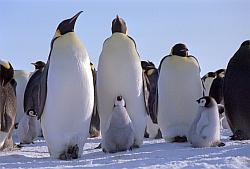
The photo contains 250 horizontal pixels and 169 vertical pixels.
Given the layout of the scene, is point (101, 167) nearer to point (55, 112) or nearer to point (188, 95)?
point (55, 112)

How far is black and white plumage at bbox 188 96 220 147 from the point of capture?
6812 mm

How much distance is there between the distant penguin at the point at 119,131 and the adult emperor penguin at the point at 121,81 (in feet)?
0.90

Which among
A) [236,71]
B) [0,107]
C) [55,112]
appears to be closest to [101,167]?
[55,112]

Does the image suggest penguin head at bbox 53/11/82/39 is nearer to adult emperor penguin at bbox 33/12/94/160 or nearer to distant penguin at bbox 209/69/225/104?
adult emperor penguin at bbox 33/12/94/160

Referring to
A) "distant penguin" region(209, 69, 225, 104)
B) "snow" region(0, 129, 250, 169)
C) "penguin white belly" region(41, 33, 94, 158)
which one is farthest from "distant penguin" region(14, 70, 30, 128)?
"penguin white belly" region(41, 33, 94, 158)

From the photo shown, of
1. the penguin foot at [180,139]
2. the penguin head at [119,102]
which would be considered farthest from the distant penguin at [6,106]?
the penguin foot at [180,139]

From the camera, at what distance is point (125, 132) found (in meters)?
6.53

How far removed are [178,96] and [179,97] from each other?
0.9 inches

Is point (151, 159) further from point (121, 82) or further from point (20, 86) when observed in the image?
point (20, 86)

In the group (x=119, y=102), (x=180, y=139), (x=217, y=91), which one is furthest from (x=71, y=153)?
(x=217, y=91)

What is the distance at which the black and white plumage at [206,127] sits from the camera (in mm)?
6812

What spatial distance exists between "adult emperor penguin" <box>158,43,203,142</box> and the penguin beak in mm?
1919

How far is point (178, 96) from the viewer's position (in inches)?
315

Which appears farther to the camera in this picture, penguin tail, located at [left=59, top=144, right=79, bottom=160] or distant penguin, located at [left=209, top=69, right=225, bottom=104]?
distant penguin, located at [left=209, top=69, right=225, bottom=104]
